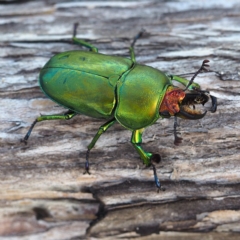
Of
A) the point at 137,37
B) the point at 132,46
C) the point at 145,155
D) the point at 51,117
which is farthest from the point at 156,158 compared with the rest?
the point at 137,37

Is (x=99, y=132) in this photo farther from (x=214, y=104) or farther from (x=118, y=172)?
(x=214, y=104)

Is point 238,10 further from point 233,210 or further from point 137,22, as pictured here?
point 233,210

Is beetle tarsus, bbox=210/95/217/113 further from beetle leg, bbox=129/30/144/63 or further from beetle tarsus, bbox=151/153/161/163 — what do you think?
beetle leg, bbox=129/30/144/63

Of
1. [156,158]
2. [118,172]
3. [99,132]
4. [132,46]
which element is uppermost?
[132,46]

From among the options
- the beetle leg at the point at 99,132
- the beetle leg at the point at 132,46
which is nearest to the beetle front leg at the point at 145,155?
the beetle leg at the point at 99,132

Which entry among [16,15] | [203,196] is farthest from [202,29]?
[16,15]
